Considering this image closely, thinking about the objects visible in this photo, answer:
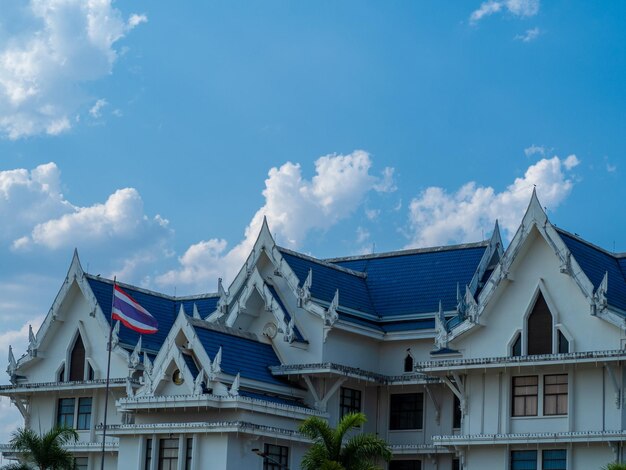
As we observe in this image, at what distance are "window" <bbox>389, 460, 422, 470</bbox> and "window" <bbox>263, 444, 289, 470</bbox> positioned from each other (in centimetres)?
598

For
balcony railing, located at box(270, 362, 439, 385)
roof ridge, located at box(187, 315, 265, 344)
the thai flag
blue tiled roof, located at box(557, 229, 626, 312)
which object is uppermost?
blue tiled roof, located at box(557, 229, 626, 312)

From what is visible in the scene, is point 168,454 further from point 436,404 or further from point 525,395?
point 525,395

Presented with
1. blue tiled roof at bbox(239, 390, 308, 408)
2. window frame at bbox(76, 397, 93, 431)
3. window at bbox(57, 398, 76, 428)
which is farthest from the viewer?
window at bbox(57, 398, 76, 428)

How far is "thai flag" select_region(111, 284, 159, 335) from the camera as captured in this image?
55531 mm

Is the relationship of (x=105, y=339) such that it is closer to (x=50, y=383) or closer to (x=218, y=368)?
(x=50, y=383)

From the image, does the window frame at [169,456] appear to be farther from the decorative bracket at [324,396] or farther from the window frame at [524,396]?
the window frame at [524,396]

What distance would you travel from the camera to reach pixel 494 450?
5044cm

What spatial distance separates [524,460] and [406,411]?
953cm

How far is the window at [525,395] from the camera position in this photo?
5012 centimetres

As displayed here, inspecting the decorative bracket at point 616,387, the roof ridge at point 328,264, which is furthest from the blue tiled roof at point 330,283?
the decorative bracket at point 616,387

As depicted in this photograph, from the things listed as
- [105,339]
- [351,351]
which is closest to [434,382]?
[351,351]

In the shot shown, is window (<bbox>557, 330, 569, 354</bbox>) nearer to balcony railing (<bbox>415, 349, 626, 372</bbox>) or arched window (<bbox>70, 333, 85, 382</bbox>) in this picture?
balcony railing (<bbox>415, 349, 626, 372</bbox>)

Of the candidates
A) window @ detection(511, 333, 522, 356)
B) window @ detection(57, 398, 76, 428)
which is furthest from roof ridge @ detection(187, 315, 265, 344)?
window @ detection(511, 333, 522, 356)

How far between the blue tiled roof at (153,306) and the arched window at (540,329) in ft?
69.3
